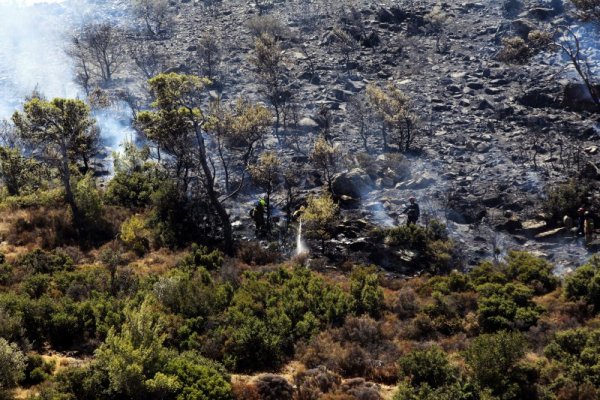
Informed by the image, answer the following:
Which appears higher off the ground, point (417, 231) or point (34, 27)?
point (34, 27)

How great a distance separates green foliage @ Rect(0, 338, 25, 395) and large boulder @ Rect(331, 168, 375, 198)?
19440 mm

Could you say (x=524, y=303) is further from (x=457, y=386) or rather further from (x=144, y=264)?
(x=144, y=264)

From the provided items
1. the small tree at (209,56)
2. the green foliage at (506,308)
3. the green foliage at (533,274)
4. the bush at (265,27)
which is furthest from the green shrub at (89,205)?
the bush at (265,27)

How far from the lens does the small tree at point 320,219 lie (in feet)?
76.0

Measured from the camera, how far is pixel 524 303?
14.3 metres

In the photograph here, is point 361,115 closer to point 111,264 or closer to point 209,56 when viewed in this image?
point 209,56

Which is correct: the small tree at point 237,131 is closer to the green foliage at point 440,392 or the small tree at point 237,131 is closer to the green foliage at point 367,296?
the green foliage at point 367,296

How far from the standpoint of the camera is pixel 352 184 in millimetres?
28266

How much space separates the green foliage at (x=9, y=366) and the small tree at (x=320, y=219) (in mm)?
14184

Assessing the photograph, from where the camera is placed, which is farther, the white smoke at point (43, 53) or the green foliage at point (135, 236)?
the white smoke at point (43, 53)

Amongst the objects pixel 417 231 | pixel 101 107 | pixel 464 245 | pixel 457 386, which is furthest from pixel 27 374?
pixel 101 107

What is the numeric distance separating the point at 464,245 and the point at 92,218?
1581 centimetres

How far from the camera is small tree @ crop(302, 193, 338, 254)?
2316cm

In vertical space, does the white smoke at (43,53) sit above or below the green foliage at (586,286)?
above
